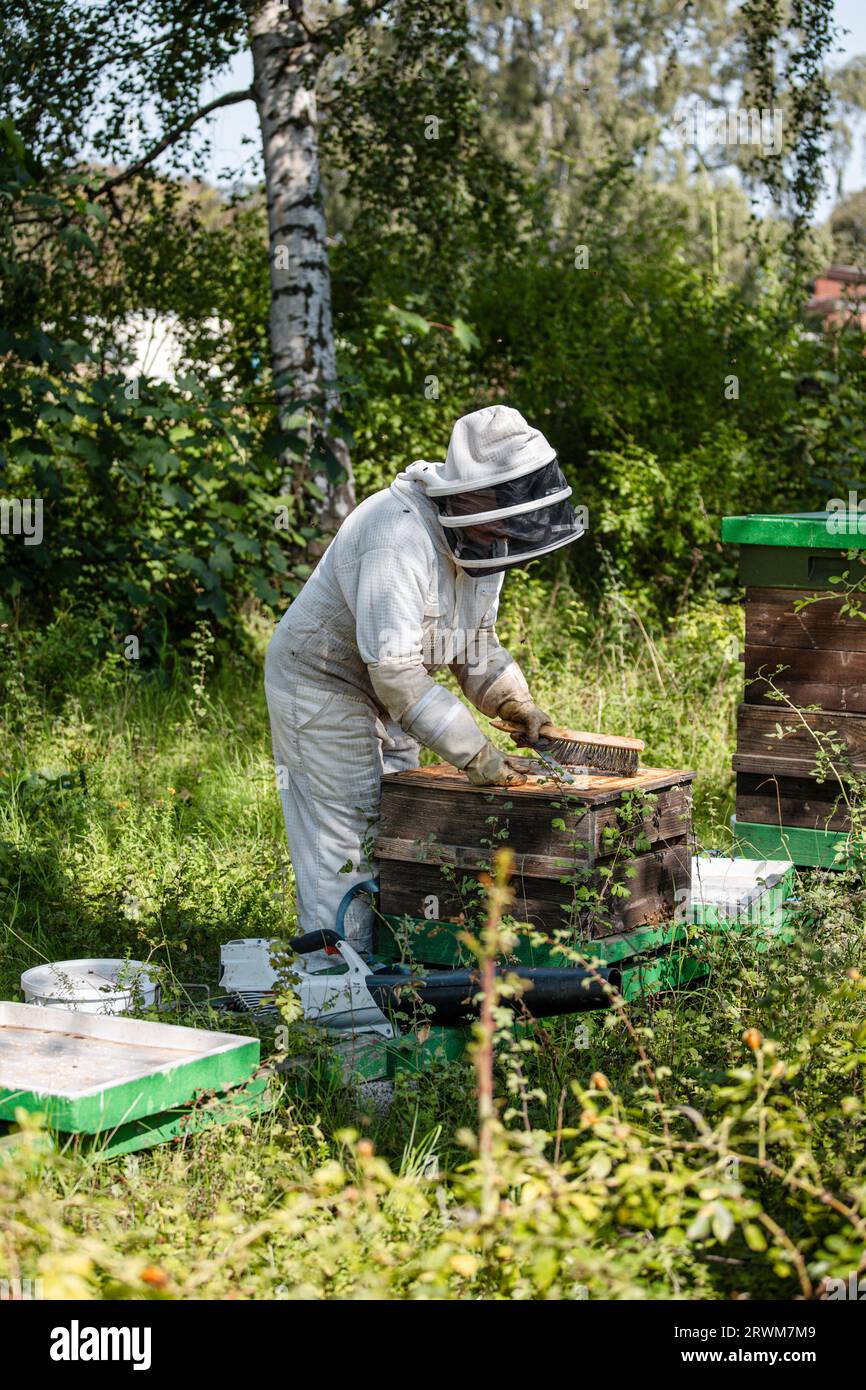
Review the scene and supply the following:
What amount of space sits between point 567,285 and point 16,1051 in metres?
8.12

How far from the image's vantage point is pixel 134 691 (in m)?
7.11

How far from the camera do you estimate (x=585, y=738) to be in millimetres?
4086

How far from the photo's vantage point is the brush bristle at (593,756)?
3926 mm

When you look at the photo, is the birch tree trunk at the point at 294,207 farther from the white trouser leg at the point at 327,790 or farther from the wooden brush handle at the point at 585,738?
the white trouser leg at the point at 327,790

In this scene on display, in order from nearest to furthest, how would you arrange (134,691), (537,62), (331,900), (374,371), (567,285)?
(331,900)
(134,691)
(374,371)
(567,285)
(537,62)

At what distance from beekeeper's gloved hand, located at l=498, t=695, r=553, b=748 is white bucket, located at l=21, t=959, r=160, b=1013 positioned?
1.35 m

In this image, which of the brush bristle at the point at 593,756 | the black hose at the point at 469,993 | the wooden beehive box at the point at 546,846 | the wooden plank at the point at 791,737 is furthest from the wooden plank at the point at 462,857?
the wooden plank at the point at 791,737

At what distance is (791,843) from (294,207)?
5.02m

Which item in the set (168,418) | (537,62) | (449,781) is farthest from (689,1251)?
(537,62)

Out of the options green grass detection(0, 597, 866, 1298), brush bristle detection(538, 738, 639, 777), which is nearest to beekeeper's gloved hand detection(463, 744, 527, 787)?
brush bristle detection(538, 738, 639, 777)

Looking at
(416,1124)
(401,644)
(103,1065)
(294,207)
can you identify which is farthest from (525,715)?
(294,207)

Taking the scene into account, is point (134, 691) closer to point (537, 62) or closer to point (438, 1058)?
point (438, 1058)

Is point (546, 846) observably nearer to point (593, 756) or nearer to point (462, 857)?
point (462, 857)
